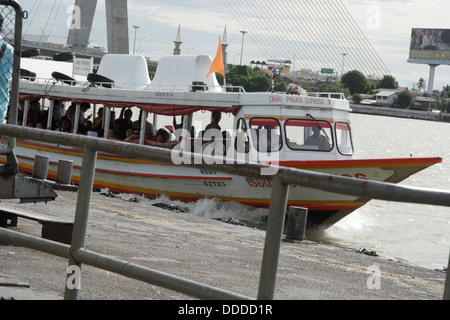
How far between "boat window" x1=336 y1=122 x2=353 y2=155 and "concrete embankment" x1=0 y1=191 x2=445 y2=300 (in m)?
4.05

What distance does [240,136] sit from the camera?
46.9 ft

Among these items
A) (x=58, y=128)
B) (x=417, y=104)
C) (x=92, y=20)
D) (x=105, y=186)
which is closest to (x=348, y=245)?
(x=105, y=186)

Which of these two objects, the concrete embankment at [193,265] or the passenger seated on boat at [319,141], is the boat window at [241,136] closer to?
the passenger seated on boat at [319,141]

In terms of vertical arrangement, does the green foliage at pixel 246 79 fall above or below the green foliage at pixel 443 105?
below

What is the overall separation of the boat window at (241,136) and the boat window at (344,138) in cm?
199

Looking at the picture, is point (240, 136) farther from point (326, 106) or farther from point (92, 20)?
point (92, 20)

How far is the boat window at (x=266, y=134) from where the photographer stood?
46.2ft

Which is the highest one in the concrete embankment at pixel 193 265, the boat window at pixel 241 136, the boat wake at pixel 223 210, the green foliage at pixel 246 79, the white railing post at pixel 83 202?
the green foliage at pixel 246 79

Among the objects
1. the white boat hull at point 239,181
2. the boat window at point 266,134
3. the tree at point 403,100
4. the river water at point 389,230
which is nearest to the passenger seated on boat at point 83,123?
the white boat hull at point 239,181

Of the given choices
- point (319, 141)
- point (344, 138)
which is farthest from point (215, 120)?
point (344, 138)

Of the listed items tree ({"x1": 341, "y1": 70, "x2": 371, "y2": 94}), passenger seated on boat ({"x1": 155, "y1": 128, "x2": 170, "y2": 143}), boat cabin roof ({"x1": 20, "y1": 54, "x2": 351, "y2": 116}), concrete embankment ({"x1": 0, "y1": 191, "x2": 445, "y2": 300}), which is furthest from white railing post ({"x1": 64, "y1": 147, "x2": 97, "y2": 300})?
tree ({"x1": 341, "y1": 70, "x2": 371, "y2": 94})

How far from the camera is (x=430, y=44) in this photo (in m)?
186

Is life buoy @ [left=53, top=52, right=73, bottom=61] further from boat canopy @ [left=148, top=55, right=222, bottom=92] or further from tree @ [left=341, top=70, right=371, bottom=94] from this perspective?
tree @ [left=341, top=70, right=371, bottom=94]

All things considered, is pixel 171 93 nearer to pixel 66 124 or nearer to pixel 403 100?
pixel 66 124
